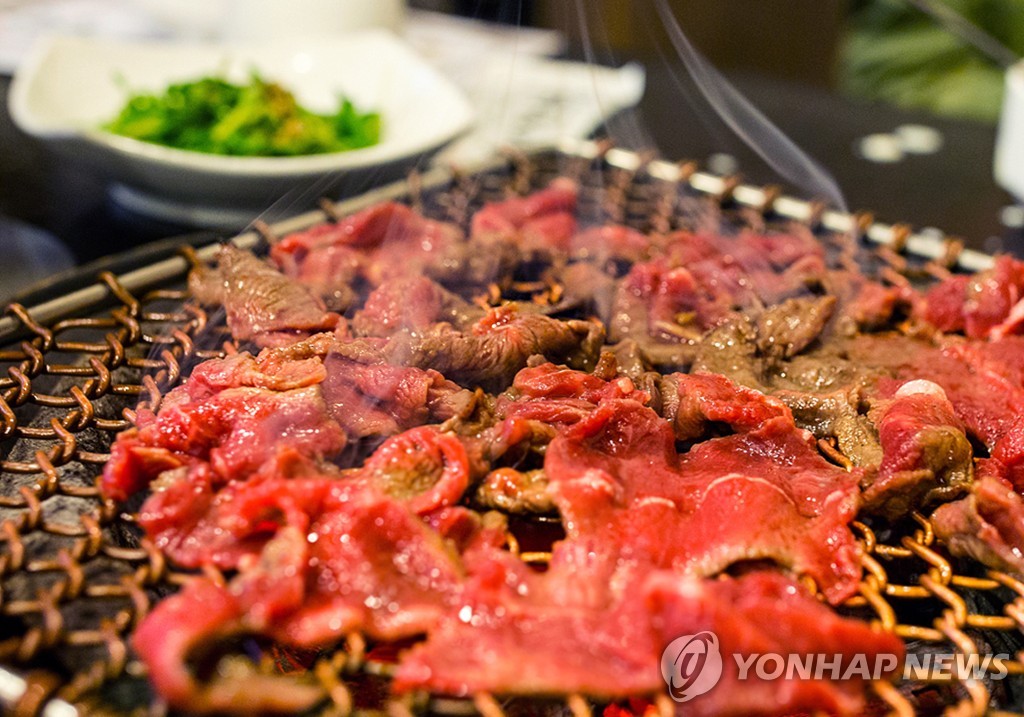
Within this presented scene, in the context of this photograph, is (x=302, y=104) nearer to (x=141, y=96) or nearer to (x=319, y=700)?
(x=141, y=96)

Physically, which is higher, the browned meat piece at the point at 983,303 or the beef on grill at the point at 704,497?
the browned meat piece at the point at 983,303

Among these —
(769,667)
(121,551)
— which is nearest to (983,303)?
(769,667)

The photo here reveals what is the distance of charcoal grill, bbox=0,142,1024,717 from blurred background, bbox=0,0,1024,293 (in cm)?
188

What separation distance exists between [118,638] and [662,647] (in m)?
1.27

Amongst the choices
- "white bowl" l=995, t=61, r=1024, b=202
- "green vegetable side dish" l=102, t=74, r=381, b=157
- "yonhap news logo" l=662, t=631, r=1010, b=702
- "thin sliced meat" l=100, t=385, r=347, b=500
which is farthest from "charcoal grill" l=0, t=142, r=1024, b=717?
"white bowl" l=995, t=61, r=1024, b=202

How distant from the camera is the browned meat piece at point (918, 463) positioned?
8.11 feet

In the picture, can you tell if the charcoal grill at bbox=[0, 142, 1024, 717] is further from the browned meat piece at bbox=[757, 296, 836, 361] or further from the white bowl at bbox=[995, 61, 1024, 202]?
the white bowl at bbox=[995, 61, 1024, 202]

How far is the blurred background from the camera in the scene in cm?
562

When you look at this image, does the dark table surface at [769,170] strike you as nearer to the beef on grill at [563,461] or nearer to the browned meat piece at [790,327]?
the beef on grill at [563,461]

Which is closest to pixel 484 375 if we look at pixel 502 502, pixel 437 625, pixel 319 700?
pixel 502 502

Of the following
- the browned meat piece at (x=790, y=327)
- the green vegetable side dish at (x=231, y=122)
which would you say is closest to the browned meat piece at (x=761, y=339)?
the browned meat piece at (x=790, y=327)

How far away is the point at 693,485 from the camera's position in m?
2.52

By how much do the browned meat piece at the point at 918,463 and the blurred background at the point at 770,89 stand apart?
8.32ft

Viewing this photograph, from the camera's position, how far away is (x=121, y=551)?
2215 mm
